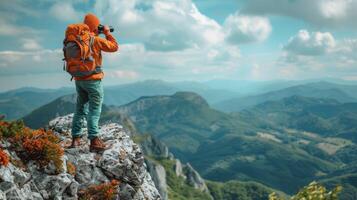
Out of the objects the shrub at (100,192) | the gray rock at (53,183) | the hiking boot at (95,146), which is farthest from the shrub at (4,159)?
the hiking boot at (95,146)

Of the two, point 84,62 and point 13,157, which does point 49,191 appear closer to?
point 13,157

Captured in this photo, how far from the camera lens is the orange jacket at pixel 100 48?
14945mm

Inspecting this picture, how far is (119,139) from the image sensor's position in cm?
1750

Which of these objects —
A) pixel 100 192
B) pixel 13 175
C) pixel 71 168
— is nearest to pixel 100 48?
Result: pixel 71 168

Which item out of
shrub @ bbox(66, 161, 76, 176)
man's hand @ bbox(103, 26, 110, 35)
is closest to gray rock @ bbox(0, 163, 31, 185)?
shrub @ bbox(66, 161, 76, 176)

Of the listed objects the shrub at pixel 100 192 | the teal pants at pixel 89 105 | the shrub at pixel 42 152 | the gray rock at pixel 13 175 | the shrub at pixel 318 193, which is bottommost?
the shrub at pixel 100 192

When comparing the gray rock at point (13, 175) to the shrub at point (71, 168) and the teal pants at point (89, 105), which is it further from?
the teal pants at point (89, 105)

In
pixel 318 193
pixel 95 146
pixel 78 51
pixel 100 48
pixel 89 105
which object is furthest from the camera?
pixel 89 105

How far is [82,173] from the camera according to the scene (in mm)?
14625

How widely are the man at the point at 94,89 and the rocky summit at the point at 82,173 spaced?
1.64ft

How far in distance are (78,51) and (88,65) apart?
2.30 feet

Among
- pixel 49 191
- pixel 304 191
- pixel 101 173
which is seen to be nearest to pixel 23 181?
pixel 49 191

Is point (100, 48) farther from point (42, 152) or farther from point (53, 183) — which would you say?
point (53, 183)

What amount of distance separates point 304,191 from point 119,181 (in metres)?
7.04
